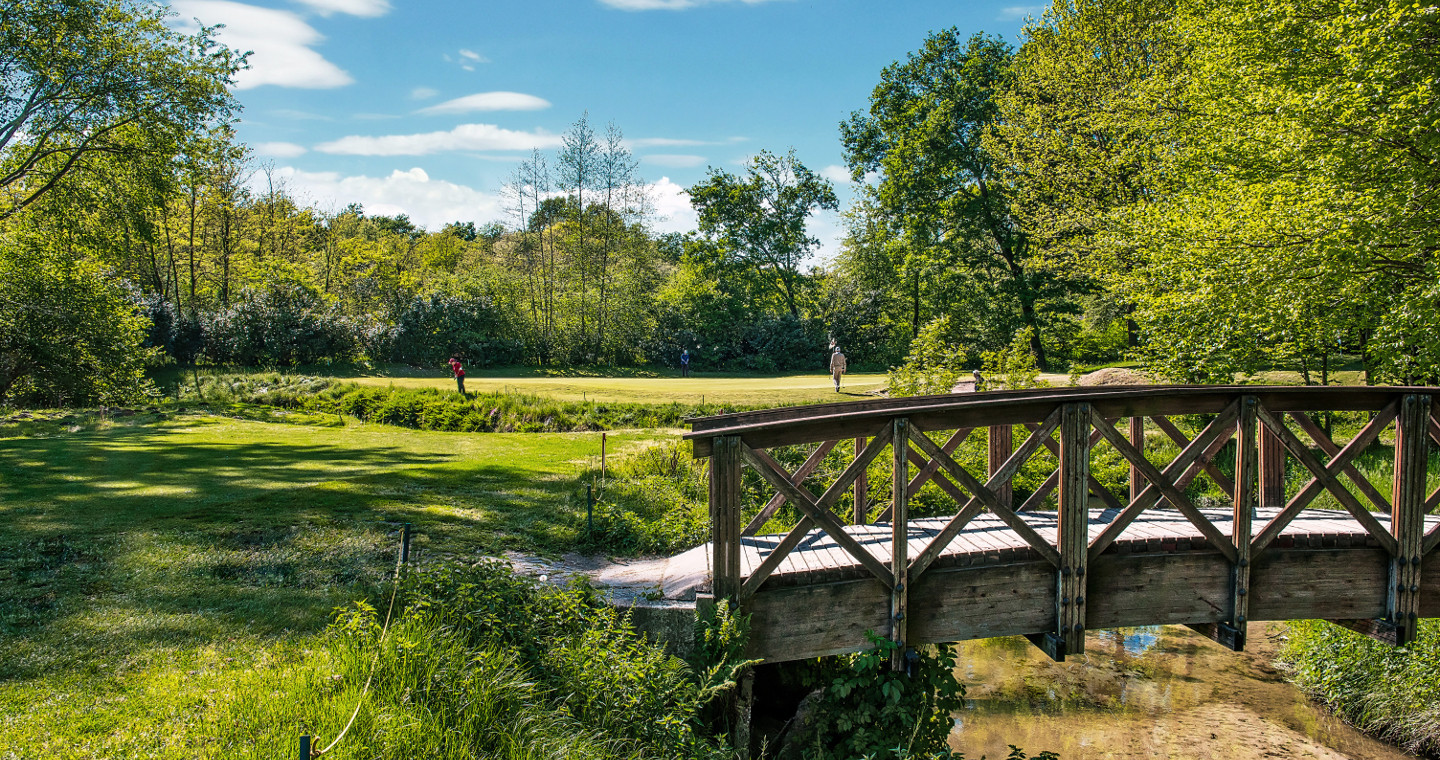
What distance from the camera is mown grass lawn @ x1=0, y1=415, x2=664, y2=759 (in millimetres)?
4797

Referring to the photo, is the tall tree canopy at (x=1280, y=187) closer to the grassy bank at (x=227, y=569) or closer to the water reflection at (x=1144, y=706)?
the water reflection at (x=1144, y=706)

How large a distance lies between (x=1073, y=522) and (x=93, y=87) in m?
27.3

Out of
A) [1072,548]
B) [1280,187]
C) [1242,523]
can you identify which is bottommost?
[1072,548]

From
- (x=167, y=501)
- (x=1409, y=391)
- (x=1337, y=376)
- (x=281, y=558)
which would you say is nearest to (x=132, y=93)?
(x=167, y=501)

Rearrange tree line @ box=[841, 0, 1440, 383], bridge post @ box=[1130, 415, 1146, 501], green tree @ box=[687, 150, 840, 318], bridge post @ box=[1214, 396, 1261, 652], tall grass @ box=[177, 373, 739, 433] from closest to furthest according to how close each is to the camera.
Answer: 1. bridge post @ box=[1214, 396, 1261, 652]
2. bridge post @ box=[1130, 415, 1146, 501]
3. tree line @ box=[841, 0, 1440, 383]
4. tall grass @ box=[177, 373, 739, 433]
5. green tree @ box=[687, 150, 840, 318]

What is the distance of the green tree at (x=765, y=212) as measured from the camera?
4791cm

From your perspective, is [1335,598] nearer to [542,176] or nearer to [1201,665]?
[1201,665]

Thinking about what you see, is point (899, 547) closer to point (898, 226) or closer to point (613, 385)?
point (613, 385)

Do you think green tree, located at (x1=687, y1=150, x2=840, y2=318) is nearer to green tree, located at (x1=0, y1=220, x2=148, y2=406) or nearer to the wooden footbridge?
green tree, located at (x1=0, y1=220, x2=148, y2=406)

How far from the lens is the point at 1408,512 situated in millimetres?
6742

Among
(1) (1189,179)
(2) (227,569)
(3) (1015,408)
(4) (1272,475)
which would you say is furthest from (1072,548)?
(1) (1189,179)

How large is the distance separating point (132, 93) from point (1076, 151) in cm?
2903

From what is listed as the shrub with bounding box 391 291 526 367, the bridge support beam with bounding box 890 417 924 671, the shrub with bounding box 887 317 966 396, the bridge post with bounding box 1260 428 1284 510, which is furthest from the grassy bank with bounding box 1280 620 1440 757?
the shrub with bounding box 391 291 526 367

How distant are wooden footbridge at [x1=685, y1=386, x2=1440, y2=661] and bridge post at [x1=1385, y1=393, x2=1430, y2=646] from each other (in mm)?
13
